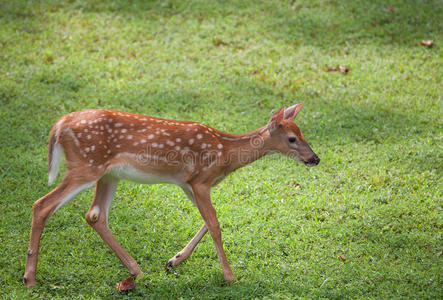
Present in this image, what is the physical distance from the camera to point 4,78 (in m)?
9.39

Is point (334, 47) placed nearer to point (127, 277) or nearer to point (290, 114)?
point (290, 114)

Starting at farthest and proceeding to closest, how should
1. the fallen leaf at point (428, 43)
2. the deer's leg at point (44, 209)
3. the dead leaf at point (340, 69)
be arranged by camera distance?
the fallen leaf at point (428, 43)
the dead leaf at point (340, 69)
the deer's leg at point (44, 209)

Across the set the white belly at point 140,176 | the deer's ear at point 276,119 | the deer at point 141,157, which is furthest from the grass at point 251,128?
the deer's ear at point 276,119

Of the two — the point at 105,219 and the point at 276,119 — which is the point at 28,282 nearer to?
the point at 105,219

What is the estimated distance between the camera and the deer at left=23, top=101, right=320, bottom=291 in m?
5.28

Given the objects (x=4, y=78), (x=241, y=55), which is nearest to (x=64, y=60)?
A: (x=4, y=78)

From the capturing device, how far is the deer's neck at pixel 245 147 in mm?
5719

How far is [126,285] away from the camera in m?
5.29

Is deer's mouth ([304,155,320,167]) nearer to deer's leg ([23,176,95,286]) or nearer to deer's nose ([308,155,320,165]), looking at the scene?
deer's nose ([308,155,320,165])

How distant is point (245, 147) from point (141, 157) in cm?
107

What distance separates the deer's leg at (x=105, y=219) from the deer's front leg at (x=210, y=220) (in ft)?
2.69

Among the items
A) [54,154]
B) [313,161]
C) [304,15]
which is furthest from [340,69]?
[54,154]

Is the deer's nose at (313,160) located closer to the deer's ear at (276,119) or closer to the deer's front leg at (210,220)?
the deer's ear at (276,119)

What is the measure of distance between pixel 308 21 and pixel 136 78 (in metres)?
3.74
